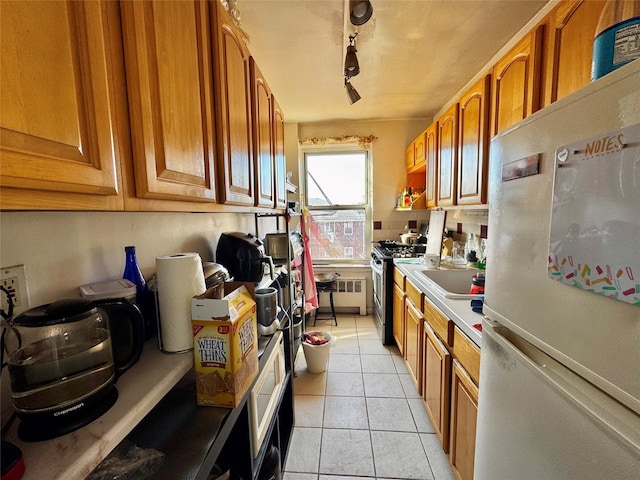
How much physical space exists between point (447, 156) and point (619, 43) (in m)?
1.78

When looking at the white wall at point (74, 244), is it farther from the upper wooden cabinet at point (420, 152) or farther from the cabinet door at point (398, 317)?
the upper wooden cabinet at point (420, 152)

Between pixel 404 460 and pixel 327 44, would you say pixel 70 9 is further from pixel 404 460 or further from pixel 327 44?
pixel 404 460

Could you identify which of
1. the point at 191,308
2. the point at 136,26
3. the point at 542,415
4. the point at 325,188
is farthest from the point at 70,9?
the point at 325,188

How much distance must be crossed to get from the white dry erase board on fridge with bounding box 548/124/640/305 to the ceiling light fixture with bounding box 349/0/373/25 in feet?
3.96

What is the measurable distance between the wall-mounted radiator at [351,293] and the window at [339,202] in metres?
0.34

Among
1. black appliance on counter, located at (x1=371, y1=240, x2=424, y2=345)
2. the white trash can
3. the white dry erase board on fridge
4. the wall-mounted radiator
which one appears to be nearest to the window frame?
the wall-mounted radiator

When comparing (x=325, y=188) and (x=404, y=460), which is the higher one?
(x=325, y=188)

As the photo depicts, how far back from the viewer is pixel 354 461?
1530 millimetres

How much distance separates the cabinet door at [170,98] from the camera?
61 cm

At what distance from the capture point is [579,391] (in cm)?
52

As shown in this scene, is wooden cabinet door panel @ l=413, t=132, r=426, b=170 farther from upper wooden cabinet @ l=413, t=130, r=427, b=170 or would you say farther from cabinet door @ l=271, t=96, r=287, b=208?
cabinet door @ l=271, t=96, r=287, b=208

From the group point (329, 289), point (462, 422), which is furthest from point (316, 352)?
point (462, 422)

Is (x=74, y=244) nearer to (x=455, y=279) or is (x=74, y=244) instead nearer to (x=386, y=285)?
(x=455, y=279)

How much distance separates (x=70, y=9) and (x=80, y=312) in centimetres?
55
